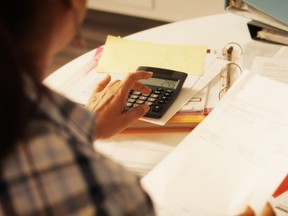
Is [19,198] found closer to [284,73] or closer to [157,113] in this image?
[157,113]

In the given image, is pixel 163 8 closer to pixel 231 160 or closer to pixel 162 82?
pixel 162 82

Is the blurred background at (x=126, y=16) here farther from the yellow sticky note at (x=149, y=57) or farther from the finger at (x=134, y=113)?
the finger at (x=134, y=113)

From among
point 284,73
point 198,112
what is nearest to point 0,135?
point 198,112

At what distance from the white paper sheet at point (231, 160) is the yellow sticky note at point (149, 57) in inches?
7.2

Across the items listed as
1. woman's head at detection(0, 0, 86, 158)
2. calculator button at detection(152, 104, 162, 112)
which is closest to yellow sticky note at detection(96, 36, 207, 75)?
calculator button at detection(152, 104, 162, 112)

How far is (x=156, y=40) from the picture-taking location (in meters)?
1.20

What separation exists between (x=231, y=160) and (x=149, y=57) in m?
0.42

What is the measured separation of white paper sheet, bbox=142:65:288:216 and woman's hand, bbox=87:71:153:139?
0.13 metres

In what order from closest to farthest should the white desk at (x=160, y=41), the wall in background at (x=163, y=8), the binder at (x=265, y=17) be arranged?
1. the white desk at (x=160, y=41)
2. the binder at (x=265, y=17)
3. the wall in background at (x=163, y=8)

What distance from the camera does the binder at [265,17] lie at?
1113 mm

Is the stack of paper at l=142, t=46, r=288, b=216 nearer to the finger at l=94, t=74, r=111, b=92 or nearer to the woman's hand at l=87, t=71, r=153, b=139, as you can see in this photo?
the woman's hand at l=87, t=71, r=153, b=139

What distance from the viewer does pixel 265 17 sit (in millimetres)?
1142

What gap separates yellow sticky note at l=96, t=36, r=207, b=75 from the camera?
3.47 ft

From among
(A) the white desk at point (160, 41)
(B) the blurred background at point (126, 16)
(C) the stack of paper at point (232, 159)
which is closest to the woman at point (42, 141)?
(C) the stack of paper at point (232, 159)
